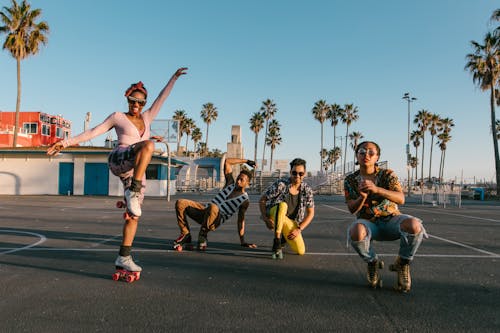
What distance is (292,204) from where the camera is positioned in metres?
4.98

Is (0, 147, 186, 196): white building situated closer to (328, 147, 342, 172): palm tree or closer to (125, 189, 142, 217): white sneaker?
(125, 189, 142, 217): white sneaker

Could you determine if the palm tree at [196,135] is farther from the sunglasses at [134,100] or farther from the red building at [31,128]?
the sunglasses at [134,100]

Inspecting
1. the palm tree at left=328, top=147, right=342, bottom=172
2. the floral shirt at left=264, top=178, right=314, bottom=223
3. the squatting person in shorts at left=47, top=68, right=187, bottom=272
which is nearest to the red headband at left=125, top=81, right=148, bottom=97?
the squatting person in shorts at left=47, top=68, right=187, bottom=272

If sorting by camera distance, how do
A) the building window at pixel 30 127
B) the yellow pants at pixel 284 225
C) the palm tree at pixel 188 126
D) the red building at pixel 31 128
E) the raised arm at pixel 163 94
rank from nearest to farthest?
the raised arm at pixel 163 94
the yellow pants at pixel 284 225
the red building at pixel 31 128
the building window at pixel 30 127
the palm tree at pixel 188 126

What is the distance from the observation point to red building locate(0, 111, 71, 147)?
37969mm

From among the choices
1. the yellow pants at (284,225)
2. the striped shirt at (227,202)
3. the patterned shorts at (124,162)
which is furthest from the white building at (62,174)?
the patterned shorts at (124,162)

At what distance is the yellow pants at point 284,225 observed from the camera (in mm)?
4629

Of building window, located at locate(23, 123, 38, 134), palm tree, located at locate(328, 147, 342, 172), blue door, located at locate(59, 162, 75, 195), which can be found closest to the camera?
blue door, located at locate(59, 162, 75, 195)

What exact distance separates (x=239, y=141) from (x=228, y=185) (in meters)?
48.9

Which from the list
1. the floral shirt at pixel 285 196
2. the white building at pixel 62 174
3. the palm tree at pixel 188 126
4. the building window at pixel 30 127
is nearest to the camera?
the floral shirt at pixel 285 196

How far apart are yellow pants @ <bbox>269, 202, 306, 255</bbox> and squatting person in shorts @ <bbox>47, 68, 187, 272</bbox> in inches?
71.9

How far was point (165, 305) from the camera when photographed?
2.73m

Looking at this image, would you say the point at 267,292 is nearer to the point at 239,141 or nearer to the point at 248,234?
the point at 248,234

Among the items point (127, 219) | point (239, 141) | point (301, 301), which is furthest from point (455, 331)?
point (239, 141)
